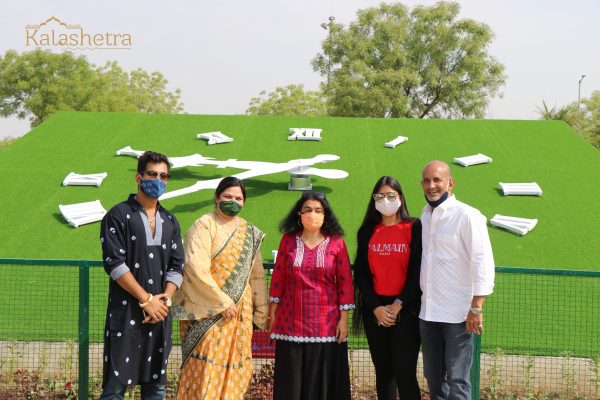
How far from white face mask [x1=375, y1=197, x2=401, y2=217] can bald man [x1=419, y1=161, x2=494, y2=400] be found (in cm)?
19

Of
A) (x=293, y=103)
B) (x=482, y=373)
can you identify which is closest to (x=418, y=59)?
(x=293, y=103)

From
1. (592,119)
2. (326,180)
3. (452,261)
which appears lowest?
(452,261)

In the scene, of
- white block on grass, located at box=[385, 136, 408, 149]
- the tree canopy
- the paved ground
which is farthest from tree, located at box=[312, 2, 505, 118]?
the paved ground

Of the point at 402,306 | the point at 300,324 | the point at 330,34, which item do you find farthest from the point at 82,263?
the point at 330,34

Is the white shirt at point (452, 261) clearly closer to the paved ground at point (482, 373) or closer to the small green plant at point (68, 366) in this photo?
the paved ground at point (482, 373)

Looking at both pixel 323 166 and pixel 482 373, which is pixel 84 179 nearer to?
pixel 323 166

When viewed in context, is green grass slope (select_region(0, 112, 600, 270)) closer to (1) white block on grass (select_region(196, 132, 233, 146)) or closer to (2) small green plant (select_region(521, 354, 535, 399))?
(1) white block on grass (select_region(196, 132, 233, 146))

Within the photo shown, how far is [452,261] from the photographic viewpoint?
3600 mm

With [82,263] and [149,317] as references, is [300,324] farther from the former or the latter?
[82,263]

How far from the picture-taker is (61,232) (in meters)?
9.10

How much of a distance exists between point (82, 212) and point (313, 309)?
21.8 feet

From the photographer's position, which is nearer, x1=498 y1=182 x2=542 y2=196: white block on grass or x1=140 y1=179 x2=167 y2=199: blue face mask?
x1=140 y1=179 x2=167 y2=199: blue face mask

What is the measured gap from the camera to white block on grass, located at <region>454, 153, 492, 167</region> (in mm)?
11227

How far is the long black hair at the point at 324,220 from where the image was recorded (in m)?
3.79
